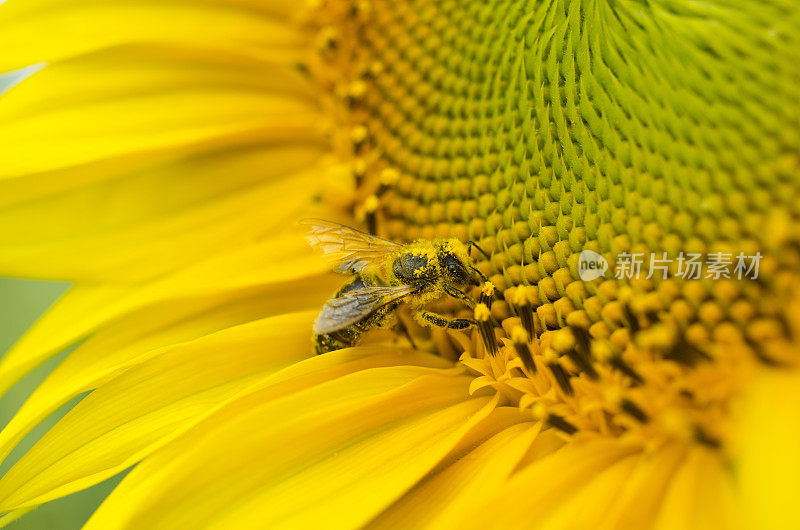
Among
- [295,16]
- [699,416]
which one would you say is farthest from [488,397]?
[295,16]

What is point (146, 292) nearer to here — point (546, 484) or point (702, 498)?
point (546, 484)

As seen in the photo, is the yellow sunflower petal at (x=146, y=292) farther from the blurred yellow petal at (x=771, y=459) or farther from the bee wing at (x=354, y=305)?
the blurred yellow petal at (x=771, y=459)

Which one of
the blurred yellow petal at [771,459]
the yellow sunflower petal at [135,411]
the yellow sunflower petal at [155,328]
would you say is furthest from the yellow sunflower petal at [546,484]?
the yellow sunflower petal at [155,328]

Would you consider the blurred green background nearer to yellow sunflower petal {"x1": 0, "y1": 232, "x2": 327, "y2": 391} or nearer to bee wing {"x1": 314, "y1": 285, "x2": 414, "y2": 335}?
yellow sunflower petal {"x1": 0, "y1": 232, "x2": 327, "y2": 391}

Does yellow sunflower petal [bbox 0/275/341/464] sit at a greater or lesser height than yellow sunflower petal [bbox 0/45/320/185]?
lesser

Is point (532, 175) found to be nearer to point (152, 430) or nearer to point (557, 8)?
point (557, 8)

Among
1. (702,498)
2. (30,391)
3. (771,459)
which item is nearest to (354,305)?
(702,498)

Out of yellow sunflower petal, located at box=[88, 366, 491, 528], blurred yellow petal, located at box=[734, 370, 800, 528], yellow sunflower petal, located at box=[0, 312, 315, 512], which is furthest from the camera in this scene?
yellow sunflower petal, located at box=[0, 312, 315, 512]

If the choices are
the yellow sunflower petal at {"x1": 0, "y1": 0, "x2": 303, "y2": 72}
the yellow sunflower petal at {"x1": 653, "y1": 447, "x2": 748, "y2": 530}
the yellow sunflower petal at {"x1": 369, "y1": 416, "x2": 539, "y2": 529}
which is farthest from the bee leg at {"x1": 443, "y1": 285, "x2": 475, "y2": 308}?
the yellow sunflower petal at {"x1": 0, "y1": 0, "x2": 303, "y2": 72}
